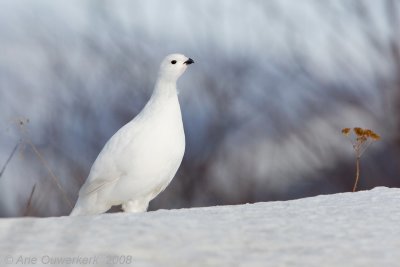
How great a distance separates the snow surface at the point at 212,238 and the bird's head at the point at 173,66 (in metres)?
1.74

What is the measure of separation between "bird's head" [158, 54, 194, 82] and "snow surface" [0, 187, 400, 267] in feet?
5.71

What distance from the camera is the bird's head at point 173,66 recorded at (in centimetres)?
459

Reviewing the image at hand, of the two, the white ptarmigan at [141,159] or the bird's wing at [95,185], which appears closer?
the white ptarmigan at [141,159]

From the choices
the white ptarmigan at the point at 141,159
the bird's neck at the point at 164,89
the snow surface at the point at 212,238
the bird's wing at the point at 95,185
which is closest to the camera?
the snow surface at the point at 212,238

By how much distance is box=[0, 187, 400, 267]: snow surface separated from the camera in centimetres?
221

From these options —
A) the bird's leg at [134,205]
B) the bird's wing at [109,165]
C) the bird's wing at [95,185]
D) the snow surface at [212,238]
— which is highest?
the snow surface at [212,238]

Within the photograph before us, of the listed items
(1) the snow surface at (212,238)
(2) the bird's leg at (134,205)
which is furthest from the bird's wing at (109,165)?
(1) the snow surface at (212,238)

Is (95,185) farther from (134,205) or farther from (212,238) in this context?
(212,238)

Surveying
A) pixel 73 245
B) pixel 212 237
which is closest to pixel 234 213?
pixel 212 237

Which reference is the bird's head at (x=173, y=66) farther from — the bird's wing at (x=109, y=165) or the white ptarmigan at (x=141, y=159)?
the bird's wing at (x=109, y=165)

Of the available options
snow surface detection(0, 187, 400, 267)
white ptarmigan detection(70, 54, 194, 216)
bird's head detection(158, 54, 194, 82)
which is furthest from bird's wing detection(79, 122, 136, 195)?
snow surface detection(0, 187, 400, 267)

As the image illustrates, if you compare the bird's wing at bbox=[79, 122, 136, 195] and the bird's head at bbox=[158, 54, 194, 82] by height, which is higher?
Answer: the bird's head at bbox=[158, 54, 194, 82]

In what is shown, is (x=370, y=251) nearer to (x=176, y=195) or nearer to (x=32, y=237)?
(x=32, y=237)

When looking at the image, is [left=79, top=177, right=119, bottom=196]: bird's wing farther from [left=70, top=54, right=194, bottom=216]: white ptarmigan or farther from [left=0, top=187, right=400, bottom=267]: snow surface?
[left=0, top=187, right=400, bottom=267]: snow surface
